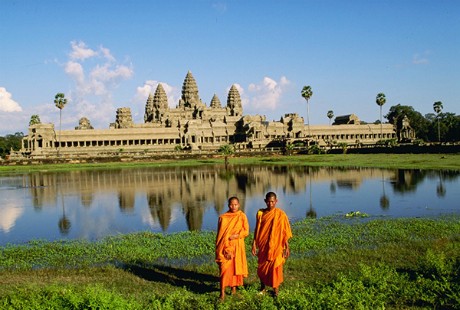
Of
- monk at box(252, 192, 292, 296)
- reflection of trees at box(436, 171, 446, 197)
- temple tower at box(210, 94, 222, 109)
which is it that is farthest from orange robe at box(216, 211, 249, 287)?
temple tower at box(210, 94, 222, 109)

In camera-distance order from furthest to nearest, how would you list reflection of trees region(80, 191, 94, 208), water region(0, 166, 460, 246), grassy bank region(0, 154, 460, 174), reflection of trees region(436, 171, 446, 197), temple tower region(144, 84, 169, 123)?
temple tower region(144, 84, 169, 123) < grassy bank region(0, 154, 460, 174) < reflection of trees region(80, 191, 94, 208) < reflection of trees region(436, 171, 446, 197) < water region(0, 166, 460, 246)

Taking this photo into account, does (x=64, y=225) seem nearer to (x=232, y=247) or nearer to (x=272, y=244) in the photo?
(x=232, y=247)

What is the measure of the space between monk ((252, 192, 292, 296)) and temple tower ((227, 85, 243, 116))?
11197cm

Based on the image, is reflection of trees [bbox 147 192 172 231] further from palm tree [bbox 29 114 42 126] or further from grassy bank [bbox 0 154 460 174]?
palm tree [bbox 29 114 42 126]

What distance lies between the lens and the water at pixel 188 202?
1772cm

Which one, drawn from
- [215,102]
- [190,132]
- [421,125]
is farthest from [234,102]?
[421,125]

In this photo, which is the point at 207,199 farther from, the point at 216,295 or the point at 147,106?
the point at 147,106

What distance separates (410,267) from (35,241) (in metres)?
11.3

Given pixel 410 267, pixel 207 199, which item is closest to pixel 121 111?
pixel 207 199

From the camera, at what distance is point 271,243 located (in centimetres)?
834

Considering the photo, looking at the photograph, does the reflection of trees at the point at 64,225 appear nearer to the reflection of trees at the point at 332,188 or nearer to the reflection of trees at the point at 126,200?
the reflection of trees at the point at 126,200

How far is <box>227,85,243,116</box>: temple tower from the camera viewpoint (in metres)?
121

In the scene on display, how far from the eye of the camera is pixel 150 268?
10969 millimetres

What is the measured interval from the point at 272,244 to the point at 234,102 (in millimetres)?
114643
